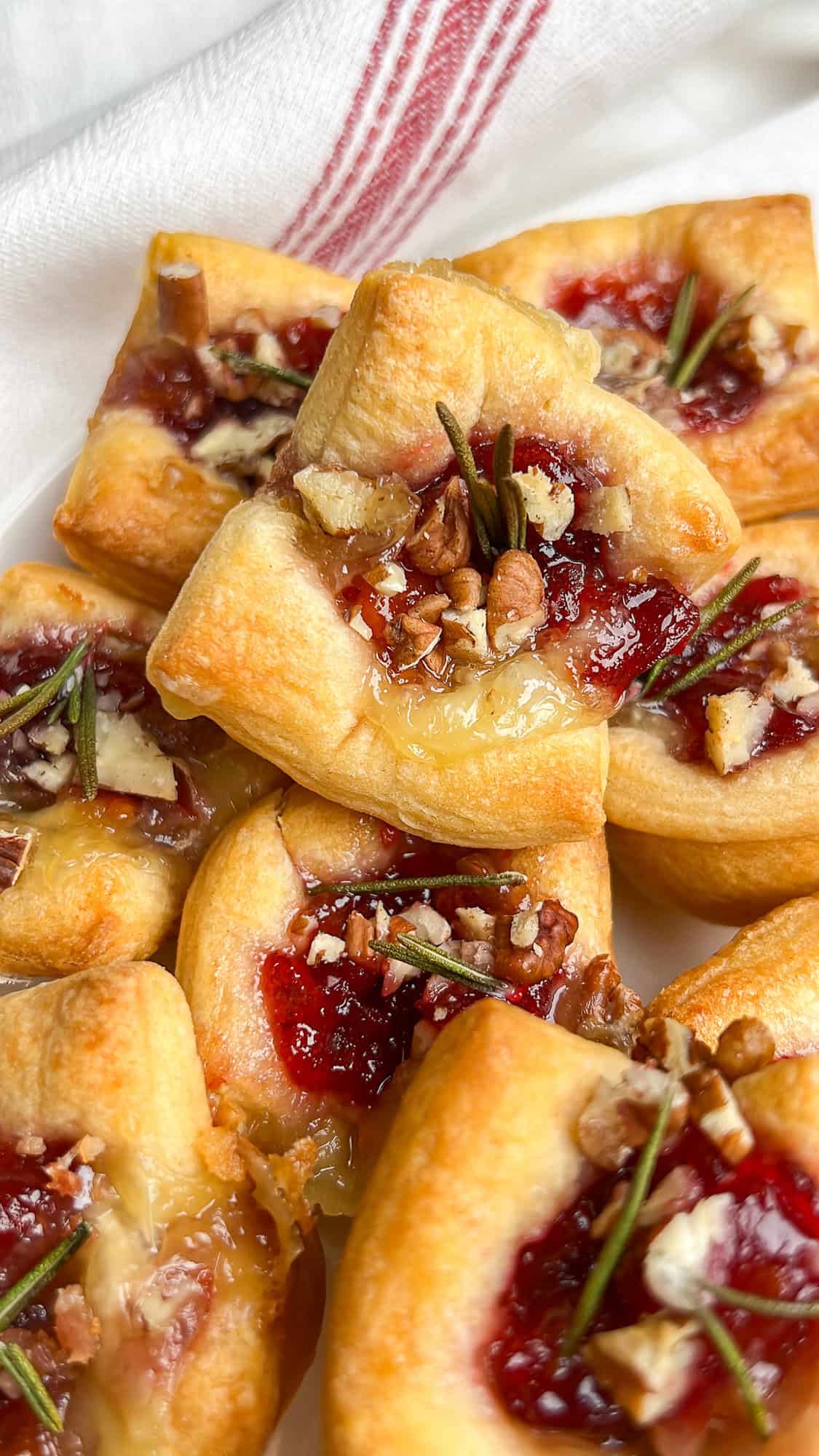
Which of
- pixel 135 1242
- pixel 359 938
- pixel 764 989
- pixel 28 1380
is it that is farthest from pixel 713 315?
pixel 28 1380

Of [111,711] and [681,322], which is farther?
[681,322]

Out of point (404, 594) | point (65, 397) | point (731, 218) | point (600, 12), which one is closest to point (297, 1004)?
point (404, 594)

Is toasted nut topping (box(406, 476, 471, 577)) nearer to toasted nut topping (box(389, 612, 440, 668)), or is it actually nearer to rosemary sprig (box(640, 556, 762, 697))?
toasted nut topping (box(389, 612, 440, 668))

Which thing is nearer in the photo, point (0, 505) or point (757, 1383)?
point (757, 1383)

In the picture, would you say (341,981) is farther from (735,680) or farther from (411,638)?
(735,680)

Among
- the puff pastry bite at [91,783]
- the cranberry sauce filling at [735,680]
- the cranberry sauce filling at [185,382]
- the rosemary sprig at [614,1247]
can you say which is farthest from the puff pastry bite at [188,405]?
the rosemary sprig at [614,1247]

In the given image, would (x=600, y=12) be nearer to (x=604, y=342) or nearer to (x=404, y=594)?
(x=604, y=342)
